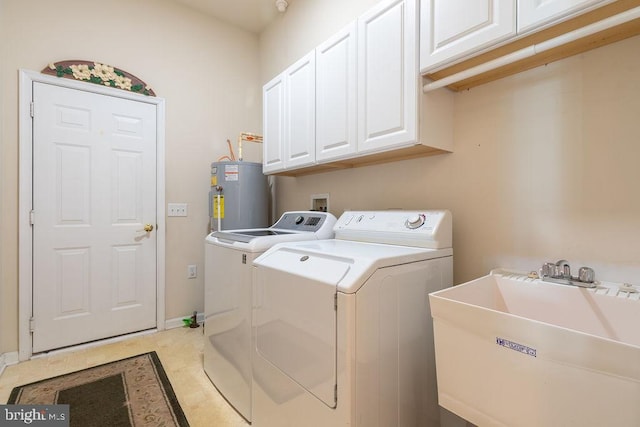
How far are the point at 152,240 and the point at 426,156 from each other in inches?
94.7

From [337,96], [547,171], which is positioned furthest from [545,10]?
[337,96]

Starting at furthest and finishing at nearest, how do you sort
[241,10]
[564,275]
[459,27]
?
[241,10], [459,27], [564,275]

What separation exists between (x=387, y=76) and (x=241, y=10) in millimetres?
2178

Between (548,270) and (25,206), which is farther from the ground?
(25,206)

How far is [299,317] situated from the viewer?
1.18 meters

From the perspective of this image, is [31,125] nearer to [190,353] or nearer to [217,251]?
[217,251]

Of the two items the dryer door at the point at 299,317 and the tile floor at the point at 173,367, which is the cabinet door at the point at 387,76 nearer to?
the dryer door at the point at 299,317

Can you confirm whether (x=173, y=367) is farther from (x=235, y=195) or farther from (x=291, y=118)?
(x=291, y=118)

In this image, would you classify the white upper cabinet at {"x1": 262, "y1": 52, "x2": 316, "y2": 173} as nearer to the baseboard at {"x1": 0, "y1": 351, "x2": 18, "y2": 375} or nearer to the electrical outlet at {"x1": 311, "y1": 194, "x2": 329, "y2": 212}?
the electrical outlet at {"x1": 311, "y1": 194, "x2": 329, "y2": 212}

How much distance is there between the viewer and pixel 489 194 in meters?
1.43

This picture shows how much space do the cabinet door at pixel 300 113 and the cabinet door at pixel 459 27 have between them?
0.83 m

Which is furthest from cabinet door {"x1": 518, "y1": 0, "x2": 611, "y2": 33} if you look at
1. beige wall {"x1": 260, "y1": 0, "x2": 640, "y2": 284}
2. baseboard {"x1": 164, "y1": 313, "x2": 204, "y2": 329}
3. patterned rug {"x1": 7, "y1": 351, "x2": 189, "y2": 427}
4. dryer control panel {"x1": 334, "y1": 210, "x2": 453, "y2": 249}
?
baseboard {"x1": 164, "y1": 313, "x2": 204, "y2": 329}

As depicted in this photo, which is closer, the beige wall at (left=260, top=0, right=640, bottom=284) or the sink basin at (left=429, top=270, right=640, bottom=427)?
the sink basin at (left=429, top=270, right=640, bottom=427)

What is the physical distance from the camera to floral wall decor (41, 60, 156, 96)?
2.29 meters
